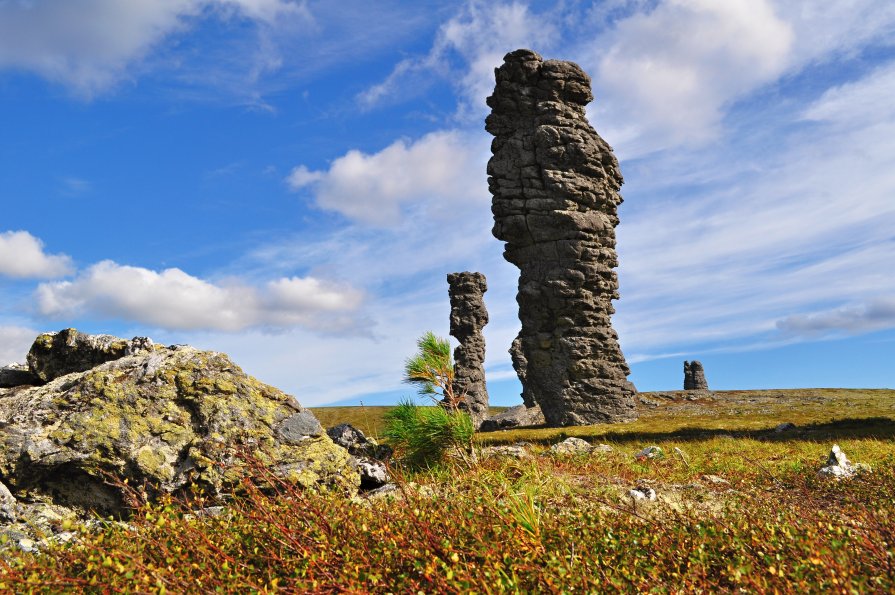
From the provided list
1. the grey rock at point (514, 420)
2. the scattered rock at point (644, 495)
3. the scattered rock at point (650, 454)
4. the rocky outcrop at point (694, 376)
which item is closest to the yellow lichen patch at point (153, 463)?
the scattered rock at point (644, 495)

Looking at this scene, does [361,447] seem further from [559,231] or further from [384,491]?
[559,231]

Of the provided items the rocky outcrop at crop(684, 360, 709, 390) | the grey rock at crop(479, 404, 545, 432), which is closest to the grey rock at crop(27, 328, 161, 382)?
the grey rock at crop(479, 404, 545, 432)

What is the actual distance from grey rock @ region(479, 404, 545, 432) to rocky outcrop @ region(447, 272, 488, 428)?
7.65 m

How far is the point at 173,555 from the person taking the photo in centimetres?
591

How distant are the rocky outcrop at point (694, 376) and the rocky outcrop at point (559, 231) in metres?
52.1

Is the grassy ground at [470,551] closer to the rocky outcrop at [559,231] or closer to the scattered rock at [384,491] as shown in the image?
the scattered rock at [384,491]

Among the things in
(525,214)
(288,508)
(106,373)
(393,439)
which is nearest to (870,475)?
Result: (393,439)

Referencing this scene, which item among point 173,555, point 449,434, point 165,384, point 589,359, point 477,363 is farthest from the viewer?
point 477,363

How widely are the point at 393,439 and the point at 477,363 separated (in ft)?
164

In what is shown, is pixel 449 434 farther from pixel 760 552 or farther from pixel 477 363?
pixel 477 363

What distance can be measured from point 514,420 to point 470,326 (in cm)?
1591

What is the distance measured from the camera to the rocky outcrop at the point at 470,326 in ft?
202

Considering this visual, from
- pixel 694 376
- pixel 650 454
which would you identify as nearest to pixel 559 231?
pixel 650 454

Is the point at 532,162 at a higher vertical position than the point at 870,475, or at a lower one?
higher
